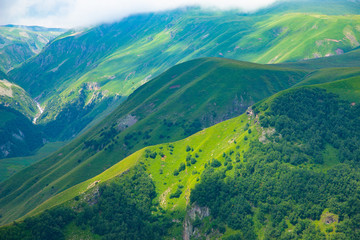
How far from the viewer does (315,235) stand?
105375 millimetres

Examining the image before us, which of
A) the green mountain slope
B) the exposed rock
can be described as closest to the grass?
the green mountain slope

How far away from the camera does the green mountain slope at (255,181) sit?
378 ft

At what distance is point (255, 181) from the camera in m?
136

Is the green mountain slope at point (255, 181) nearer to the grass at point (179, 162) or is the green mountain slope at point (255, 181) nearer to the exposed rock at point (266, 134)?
the exposed rock at point (266, 134)

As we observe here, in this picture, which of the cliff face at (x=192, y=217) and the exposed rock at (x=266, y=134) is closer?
the cliff face at (x=192, y=217)

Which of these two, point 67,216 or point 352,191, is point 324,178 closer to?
point 352,191

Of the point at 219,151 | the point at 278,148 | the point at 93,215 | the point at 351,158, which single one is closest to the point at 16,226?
the point at 93,215

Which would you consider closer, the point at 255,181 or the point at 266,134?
the point at 255,181

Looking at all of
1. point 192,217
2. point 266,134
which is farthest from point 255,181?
point 192,217

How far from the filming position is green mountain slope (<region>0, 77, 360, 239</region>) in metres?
115

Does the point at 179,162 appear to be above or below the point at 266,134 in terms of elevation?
below

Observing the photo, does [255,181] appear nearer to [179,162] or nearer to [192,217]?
[192,217]

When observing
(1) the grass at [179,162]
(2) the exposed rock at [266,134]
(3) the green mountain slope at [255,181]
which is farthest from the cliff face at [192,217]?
(2) the exposed rock at [266,134]

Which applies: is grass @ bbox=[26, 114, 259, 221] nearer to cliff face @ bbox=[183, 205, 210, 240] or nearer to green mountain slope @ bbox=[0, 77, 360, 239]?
green mountain slope @ bbox=[0, 77, 360, 239]
